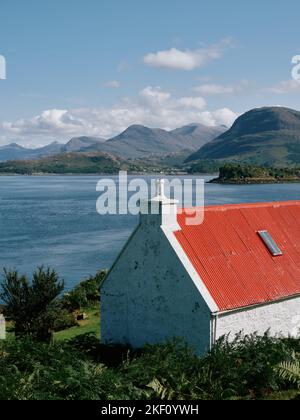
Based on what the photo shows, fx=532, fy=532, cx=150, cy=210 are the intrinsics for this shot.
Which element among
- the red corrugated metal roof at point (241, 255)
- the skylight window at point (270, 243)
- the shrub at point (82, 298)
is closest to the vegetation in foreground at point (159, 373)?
the red corrugated metal roof at point (241, 255)

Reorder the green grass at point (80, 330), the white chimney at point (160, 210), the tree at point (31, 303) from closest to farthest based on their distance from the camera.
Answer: the white chimney at point (160, 210), the tree at point (31, 303), the green grass at point (80, 330)

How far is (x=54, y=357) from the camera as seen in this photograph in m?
18.1

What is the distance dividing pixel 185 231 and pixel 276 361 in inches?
288

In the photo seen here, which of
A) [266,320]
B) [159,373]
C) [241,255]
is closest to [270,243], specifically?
[241,255]

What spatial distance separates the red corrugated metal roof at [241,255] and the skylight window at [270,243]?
168mm

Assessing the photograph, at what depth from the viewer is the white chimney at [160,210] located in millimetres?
21797

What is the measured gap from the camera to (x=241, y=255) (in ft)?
75.7

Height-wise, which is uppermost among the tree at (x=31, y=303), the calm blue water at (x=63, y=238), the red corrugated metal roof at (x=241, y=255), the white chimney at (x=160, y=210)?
the white chimney at (x=160, y=210)

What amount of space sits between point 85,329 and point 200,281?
12.1 meters

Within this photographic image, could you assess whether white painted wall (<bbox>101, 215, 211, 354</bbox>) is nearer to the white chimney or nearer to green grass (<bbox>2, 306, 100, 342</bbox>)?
the white chimney

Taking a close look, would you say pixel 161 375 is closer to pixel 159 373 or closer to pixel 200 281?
pixel 159 373

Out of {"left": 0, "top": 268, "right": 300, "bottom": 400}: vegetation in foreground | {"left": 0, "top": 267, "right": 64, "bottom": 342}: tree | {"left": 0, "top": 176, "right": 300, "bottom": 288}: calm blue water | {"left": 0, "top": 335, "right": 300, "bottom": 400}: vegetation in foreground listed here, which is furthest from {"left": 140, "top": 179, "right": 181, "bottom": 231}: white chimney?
{"left": 0, "top": 176, "right": 300, "bottom": 288}: calm blue water

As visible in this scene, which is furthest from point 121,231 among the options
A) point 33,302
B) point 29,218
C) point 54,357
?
point 54,357

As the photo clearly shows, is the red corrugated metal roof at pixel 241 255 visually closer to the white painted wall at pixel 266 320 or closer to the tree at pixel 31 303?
the white painted wall at pixel 266 320
